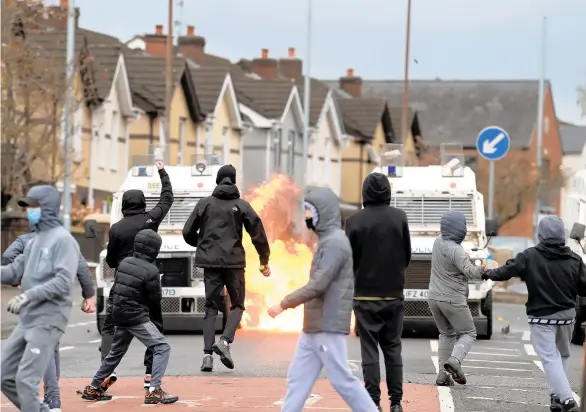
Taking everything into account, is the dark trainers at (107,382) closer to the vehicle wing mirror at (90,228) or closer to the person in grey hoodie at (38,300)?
the person in grey hoodie at (38,300)

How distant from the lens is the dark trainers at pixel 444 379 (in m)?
14.4

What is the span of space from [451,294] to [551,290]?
6.31ft

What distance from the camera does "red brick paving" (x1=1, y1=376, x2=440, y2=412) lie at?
12.5 metres

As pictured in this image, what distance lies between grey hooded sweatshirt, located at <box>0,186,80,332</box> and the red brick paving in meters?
2.36

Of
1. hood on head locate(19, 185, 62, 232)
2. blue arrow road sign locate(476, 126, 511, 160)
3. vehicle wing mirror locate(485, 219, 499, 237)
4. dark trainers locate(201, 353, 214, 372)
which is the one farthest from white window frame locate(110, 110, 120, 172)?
hood on head locate(19, 185, 62, 232)

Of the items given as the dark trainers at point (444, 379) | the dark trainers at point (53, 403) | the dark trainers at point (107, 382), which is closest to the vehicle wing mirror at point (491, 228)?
the dark trainers at point (444, 379)

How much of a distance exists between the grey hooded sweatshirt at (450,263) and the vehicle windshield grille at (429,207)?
782cm

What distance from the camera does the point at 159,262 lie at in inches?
824

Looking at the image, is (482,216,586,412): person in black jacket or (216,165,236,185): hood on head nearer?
(482,216,586,412): person in black jacket

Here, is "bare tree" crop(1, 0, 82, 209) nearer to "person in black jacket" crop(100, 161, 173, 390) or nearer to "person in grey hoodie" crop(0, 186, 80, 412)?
"person in black jacket" crop(100, 161, 173, 390)

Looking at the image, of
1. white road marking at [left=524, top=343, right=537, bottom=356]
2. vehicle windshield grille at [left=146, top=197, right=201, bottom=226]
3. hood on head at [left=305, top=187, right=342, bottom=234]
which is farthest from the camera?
vehicle windshield grille at [left=146, top=197, right=201, bottom=226]

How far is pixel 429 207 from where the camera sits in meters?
22.4

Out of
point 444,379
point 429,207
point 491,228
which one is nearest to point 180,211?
point 429,207

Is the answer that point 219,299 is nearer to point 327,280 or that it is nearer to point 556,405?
point 556,405
